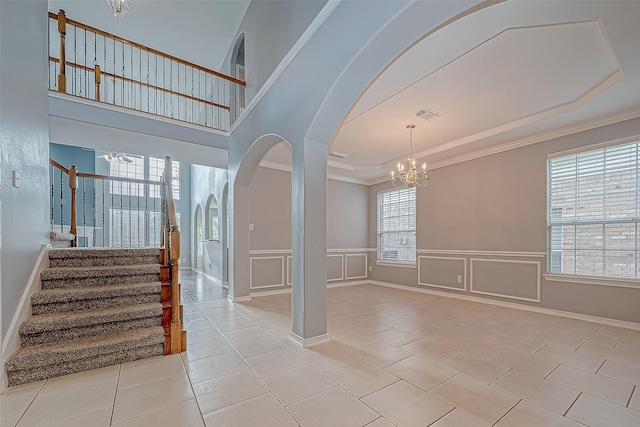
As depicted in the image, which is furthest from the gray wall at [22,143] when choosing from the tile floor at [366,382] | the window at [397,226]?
the window at [397,226]

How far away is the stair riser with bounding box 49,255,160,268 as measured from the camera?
2.82 meters

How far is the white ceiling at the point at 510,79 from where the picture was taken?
2.06 metres

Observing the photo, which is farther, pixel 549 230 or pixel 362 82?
pixel 549 230

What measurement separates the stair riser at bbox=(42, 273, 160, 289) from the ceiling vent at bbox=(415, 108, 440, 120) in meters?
3.86

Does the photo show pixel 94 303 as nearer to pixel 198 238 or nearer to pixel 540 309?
pixel 540 309

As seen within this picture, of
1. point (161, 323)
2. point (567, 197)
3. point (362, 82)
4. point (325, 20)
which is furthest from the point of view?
point (567, 197)

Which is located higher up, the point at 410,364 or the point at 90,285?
the point at 90,285

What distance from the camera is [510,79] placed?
2.88 m

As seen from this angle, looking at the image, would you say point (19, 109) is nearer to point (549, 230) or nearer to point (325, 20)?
point (325, 20)

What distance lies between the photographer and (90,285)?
2.80 metres

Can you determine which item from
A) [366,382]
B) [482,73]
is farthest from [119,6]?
[366,382]

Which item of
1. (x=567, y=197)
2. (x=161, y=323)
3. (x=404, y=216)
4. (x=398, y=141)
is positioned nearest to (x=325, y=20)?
(x=398, y=141)

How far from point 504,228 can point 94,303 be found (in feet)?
18.6

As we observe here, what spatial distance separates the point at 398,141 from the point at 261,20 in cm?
294
